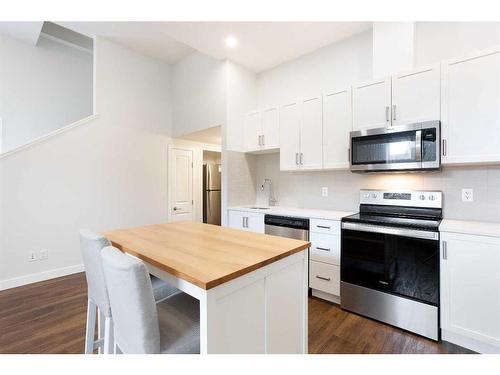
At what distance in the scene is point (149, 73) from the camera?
4234mm

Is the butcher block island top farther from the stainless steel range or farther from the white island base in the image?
the stainless steel range

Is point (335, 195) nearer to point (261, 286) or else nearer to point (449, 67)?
point (449, 67)

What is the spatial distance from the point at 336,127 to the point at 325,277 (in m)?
1.61

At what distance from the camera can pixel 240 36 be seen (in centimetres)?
296

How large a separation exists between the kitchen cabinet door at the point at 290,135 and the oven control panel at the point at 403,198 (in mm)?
883

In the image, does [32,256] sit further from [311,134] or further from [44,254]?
[311,134]

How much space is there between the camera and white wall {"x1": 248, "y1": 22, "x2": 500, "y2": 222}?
217 centimetres

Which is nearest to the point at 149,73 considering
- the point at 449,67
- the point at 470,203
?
the point at 449,67

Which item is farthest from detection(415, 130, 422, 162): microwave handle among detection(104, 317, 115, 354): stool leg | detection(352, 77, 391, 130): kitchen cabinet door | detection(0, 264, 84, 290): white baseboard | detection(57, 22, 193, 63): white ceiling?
detection(0, 264, 84, 290): white baseboard

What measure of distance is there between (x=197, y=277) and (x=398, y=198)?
2.31 metres

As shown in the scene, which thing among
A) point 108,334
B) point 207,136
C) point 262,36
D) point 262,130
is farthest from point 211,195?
point 108,334

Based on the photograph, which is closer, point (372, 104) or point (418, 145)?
point (418, 145)

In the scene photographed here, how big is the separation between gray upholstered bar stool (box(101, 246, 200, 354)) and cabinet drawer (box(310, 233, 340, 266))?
5.50 feet

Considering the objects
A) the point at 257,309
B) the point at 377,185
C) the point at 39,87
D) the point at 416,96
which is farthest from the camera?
the point at 39,87
